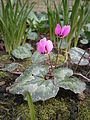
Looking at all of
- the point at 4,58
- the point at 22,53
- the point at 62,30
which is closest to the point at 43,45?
the point at 62,30

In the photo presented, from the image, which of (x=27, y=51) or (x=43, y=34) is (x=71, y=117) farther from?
(x=43, y=34)

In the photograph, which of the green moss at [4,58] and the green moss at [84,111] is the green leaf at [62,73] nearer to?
the green moss at [84,111]

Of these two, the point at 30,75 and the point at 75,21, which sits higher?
the point at 75,21

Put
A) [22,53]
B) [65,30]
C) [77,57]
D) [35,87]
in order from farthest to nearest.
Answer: [22,53] < [77,57] < [65,30] < [35,87]

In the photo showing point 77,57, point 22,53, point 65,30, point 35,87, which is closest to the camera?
point 35,87

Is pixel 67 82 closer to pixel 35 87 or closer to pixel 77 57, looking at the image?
pixel 35 87

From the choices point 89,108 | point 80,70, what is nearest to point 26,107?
point 89,108

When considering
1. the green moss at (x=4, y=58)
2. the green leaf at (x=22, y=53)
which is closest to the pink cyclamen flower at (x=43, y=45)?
the green leaf at (x=22, y=53)

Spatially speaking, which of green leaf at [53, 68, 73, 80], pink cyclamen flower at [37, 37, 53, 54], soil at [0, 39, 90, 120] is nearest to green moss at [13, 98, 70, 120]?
soil at [0, 39, 90, 120]
